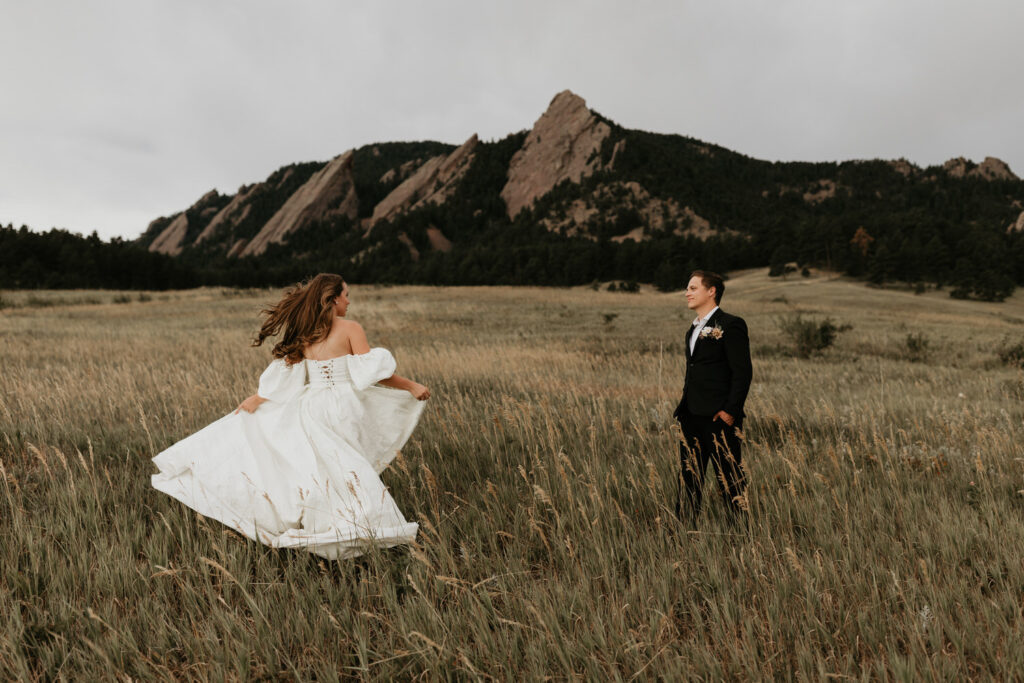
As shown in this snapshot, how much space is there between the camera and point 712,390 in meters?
3.35

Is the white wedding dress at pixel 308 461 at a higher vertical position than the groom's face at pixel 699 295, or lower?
lower

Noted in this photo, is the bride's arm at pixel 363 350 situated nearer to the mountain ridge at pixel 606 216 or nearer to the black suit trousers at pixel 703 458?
the black suit trousers at pixel 703 458

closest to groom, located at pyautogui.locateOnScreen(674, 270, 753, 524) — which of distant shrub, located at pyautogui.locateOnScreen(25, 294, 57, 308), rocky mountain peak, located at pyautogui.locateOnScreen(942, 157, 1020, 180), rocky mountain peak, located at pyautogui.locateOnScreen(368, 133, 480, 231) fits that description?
distant shrub, located at pyautogui.locateOnScreen(25, 294, 57, 308)

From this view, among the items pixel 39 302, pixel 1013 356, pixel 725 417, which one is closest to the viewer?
pixel 725 417

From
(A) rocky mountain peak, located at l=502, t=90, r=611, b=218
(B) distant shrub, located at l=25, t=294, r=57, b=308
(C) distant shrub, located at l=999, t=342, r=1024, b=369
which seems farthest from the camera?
(A) rocky mountain peak, located at l=502, t=90, r=611, b=218

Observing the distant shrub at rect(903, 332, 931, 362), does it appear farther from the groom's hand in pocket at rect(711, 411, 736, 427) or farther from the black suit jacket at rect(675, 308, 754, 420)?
the groom's hand in pocket at rect(711, 411, 736, 427)

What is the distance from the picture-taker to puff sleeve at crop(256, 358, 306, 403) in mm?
3617

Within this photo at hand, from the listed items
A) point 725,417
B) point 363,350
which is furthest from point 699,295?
point 363,350

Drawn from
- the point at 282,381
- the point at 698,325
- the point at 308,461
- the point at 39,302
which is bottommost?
the point at 308,461

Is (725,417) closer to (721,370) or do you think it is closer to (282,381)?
(721,370)

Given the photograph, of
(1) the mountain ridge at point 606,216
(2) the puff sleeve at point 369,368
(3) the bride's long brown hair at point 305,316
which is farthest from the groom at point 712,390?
(1) the mountain ridge at point 606,216

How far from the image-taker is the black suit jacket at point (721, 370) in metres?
3.23

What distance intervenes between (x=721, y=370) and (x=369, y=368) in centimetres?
238

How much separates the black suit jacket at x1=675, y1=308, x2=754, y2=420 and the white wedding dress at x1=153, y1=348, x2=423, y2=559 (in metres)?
1.98
